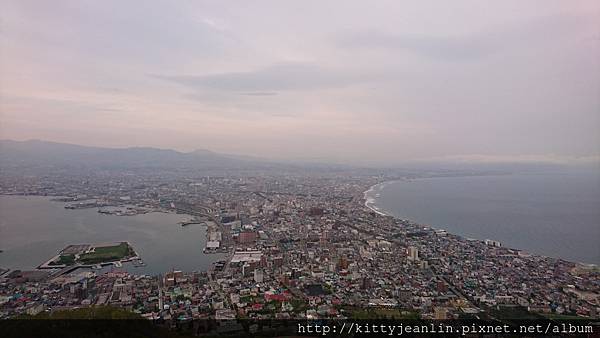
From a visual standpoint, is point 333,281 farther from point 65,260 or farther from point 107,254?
point 65,260

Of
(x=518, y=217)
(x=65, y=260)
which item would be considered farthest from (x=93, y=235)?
(x=518, y=217)

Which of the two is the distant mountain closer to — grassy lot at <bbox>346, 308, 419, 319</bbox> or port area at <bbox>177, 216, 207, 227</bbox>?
port area at <bbox>177, 216, 207, 227</bbox>

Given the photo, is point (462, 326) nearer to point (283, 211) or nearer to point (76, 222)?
point (283, 211)

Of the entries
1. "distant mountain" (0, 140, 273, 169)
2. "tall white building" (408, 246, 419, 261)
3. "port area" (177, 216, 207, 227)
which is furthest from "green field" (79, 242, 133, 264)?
"distant mountain" (0, 140, 273, 169)

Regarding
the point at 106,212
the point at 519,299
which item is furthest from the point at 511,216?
the point at 106,212

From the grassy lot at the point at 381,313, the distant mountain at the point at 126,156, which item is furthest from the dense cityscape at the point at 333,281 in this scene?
the distant mountain at the point at 126,156

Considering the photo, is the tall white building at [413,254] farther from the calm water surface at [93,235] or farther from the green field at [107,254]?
the green field at [107,254]
